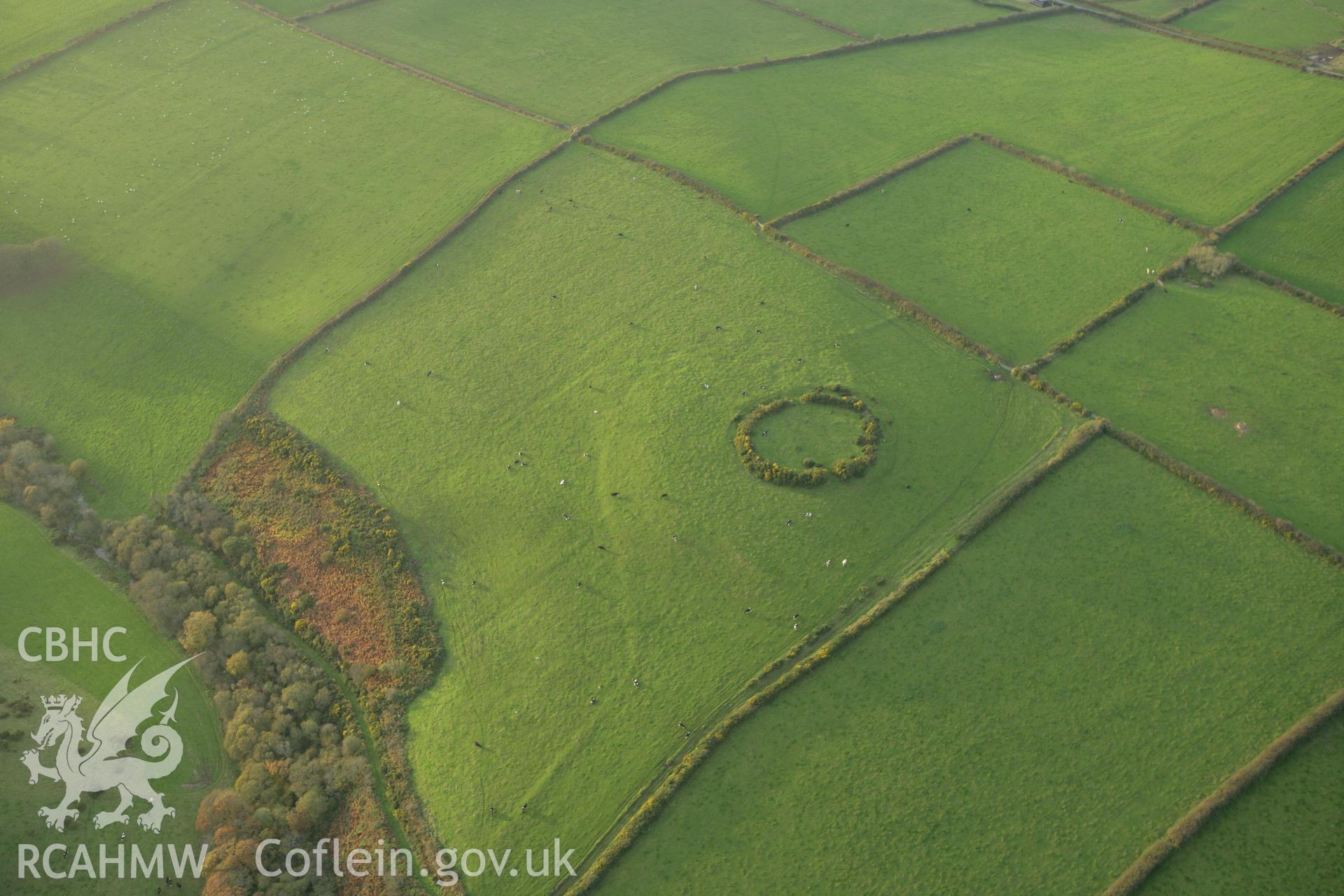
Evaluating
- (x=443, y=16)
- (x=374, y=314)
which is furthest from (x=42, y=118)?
(x=374, y=314)

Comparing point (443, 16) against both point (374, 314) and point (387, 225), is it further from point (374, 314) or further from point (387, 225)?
point (374, 314)

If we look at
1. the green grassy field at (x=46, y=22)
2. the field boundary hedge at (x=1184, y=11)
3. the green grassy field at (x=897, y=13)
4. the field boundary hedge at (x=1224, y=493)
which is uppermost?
the green grassy field at (x=46, y=22)

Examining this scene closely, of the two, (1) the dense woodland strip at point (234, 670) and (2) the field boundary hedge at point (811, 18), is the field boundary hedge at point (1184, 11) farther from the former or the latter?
(1) the dense woodland strip at point (234, 670)

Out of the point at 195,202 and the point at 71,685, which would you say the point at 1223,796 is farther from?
the point at 195,202

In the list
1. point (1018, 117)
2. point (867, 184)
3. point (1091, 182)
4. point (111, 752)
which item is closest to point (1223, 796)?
point (1091, 182)

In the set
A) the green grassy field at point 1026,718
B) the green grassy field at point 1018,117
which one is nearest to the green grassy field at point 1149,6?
the green grassy field at point 1018,117
